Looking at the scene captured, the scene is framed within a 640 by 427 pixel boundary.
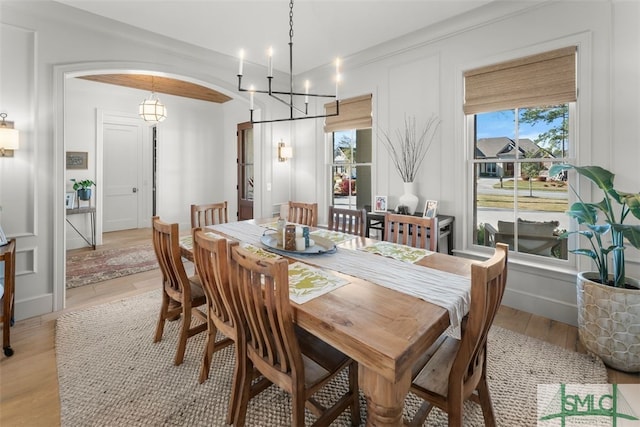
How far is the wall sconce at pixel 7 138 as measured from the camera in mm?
2535

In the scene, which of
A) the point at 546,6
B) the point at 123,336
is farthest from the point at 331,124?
the point at 123,336

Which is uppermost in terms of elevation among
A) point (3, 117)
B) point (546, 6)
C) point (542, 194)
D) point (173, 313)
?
point (546, 6)

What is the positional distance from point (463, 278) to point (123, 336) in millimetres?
2604

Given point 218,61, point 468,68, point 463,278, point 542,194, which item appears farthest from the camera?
point 218,61

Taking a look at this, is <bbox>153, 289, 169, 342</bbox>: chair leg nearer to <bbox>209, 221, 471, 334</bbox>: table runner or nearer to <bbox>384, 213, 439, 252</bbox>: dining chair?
<bbox>209, 221, 471, 334</bbox>: table runner

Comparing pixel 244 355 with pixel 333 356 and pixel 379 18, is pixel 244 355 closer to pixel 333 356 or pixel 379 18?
pixel 333 356

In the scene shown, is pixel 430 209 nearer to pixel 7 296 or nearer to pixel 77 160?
pixel 7 296

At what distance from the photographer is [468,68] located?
3096mm

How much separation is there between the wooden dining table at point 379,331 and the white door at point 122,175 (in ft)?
21.6

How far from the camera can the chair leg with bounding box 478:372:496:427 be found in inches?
58.6

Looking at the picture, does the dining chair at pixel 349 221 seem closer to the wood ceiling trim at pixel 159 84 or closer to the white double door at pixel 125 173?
the wood ceiling trim at pixel 159 84

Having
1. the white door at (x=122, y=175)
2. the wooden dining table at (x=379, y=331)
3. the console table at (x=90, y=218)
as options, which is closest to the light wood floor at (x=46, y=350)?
the wooden dining table at (x=379, y=331)

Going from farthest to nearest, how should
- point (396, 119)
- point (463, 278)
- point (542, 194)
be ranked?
point (396, 119)
point (542, 194)
point (463, 278)

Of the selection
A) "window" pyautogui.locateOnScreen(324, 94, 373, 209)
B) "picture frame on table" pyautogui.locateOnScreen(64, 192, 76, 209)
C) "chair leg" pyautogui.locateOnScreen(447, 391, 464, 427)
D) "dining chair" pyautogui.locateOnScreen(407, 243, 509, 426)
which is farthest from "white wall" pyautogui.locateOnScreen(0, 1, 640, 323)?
"picture frame on table" pyautogui.locateOnScreen(64, 192, 76, 209)
